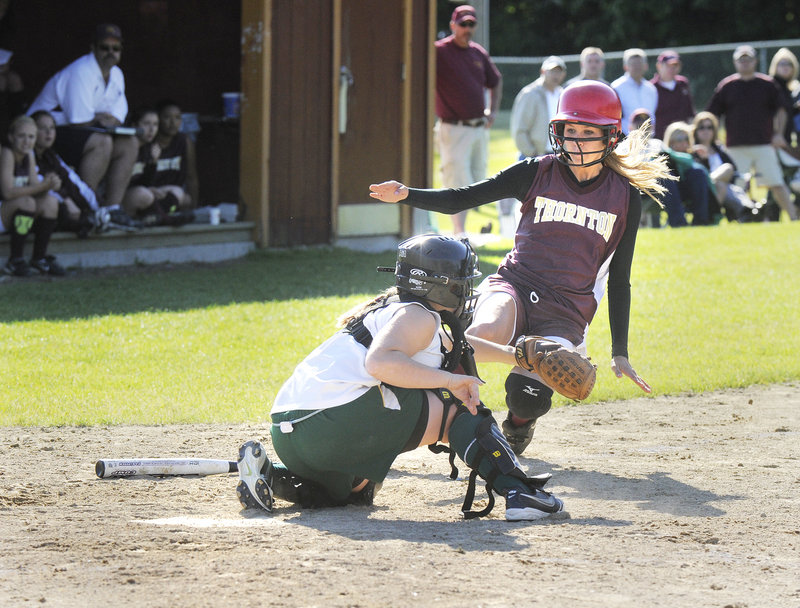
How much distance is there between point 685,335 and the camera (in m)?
9.34

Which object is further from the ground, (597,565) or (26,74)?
(26,74)

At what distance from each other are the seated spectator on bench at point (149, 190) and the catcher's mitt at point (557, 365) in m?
7.07

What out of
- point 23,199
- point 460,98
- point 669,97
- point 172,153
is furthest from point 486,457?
point 669,97

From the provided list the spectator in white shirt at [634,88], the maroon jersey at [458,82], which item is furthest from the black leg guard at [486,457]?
the spectator in white shirt at [634,88]

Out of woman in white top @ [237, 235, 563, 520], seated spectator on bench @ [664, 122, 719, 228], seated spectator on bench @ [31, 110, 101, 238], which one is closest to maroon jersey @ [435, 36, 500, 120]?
seated spectator on bench @ [664, 122, 719, 228]

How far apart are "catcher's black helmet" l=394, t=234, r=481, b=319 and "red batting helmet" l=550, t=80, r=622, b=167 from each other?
51.9 inches

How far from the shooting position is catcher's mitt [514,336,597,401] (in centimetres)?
503

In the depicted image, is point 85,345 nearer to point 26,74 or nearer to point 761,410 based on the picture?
point 761,410

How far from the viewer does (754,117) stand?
674 inches

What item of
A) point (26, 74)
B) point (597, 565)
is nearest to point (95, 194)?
point (26, 74)

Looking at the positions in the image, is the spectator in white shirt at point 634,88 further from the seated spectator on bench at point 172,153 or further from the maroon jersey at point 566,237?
the maroon jersey at point 566,237

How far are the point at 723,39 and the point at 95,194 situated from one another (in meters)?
29.8

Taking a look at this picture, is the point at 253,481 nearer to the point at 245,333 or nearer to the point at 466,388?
the point at 466,388

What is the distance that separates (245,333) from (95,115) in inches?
142
